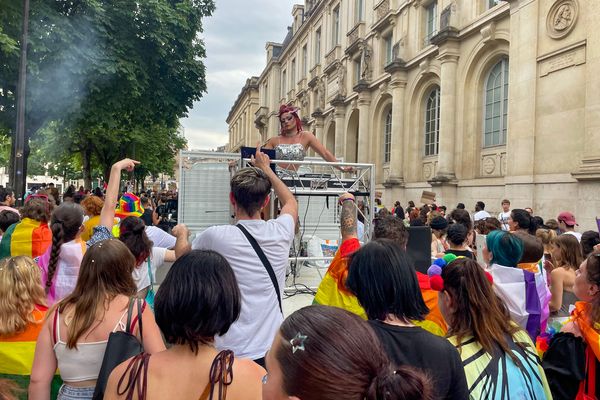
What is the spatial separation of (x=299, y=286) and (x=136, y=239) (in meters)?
3.07

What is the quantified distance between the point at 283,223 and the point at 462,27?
1712cm

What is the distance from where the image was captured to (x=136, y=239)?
359 cm

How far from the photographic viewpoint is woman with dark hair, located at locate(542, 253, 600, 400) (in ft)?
7.54

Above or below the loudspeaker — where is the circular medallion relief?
above

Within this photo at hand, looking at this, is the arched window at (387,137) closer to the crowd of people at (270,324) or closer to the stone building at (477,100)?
the stone building at (477,100)

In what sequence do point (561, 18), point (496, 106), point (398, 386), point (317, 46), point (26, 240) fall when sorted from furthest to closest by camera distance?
point (317, 46)
point (496, 106)
point (561, 18)
point (26, 240)
point (398, 386)

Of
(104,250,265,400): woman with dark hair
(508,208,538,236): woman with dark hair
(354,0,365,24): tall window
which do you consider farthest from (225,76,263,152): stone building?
(104,250,265,400): woman with dark hair

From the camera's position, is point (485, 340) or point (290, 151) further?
point (290, 151)

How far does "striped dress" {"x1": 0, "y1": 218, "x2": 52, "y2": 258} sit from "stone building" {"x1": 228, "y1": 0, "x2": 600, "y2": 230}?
468 inches

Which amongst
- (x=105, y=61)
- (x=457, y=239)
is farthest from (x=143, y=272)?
(x=105, y=61)

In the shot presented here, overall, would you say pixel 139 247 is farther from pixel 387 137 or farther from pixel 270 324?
pixel 387 137

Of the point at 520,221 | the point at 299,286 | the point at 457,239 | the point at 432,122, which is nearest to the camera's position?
the point at 457,239

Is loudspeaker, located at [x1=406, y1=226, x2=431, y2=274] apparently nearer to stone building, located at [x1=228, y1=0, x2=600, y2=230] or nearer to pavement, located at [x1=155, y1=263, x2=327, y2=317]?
pavement, located at [x1=155, y1=263, x2=327, y2=317]

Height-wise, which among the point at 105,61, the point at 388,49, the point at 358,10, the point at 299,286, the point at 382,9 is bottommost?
the point at 299,286
